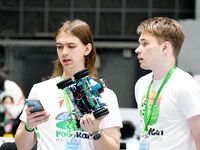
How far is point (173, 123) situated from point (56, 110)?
740 millimetres

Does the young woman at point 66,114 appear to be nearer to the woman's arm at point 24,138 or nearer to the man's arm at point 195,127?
the woman's arm at point 24,138

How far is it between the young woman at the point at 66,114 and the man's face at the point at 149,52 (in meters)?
0.30

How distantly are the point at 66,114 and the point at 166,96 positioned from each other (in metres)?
0.63

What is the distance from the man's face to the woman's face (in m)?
0.39

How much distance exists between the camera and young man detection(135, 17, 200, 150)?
3.37 m

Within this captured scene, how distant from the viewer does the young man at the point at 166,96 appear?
3.37 m

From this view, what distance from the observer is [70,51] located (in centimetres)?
356

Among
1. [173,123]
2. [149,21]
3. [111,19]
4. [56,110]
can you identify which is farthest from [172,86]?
[111,19]

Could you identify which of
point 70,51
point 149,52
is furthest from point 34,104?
point 149,52

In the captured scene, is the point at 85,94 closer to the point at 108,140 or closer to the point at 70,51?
the point at 108,140

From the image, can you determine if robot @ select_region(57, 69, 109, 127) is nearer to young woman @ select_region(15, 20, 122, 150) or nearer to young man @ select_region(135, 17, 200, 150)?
young woman @ select_region(15, 20, 122, 150)

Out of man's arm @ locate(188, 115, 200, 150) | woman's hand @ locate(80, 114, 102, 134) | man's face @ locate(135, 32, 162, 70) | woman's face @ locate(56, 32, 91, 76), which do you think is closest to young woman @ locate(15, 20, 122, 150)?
woman's face @ locate(56, 32, 91, 76)

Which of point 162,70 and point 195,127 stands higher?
point 162,70

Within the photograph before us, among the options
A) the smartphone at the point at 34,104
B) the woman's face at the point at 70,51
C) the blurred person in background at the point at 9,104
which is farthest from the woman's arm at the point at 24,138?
the blurred person in background at the point at 9,104
